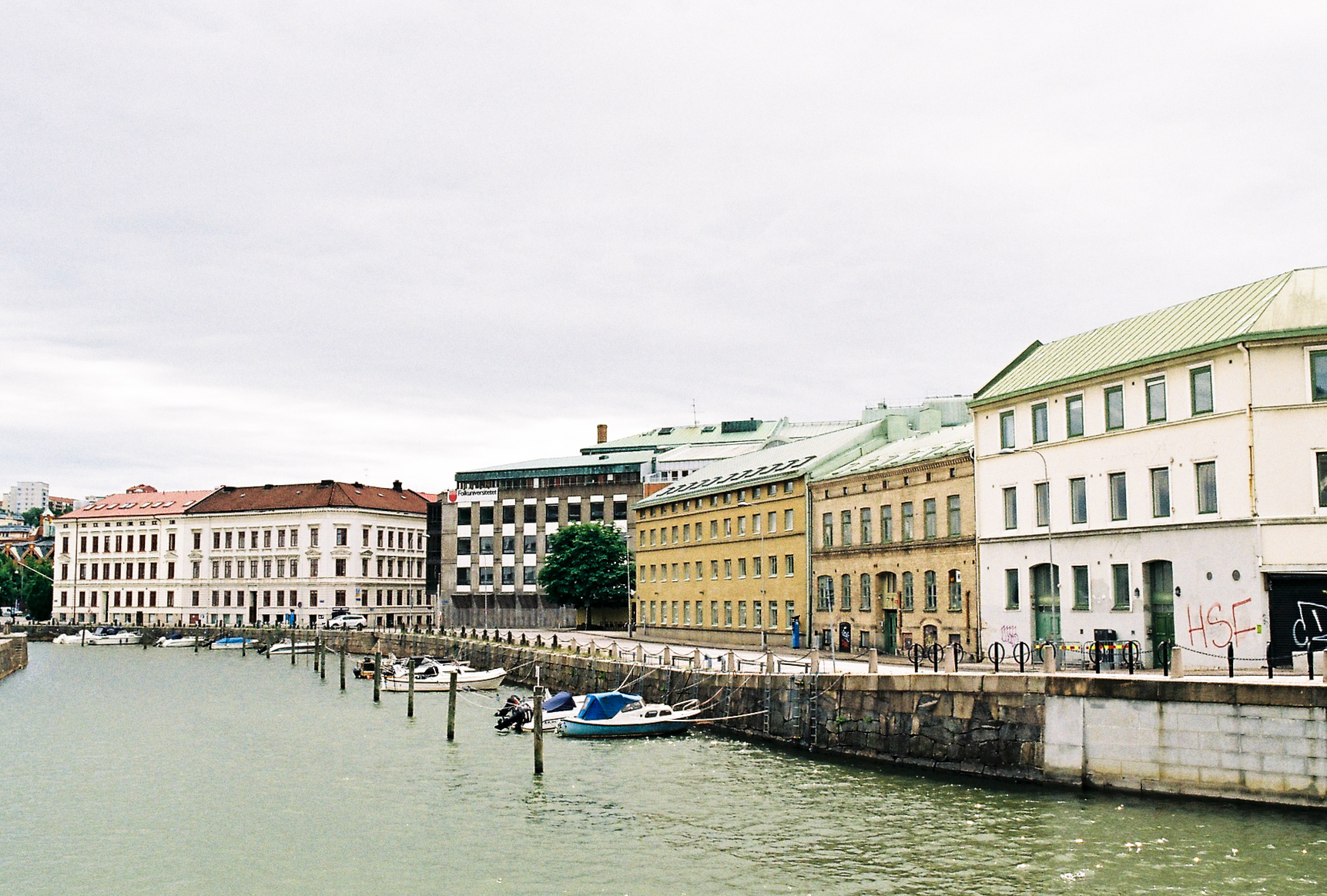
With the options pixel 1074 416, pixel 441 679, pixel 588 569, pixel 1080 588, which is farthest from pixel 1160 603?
pixel 588 569

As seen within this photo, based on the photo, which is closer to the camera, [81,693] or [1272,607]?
[1272,607]

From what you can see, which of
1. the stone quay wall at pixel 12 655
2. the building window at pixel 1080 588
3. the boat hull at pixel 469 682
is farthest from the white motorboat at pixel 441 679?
the building window at pixel 1080 588

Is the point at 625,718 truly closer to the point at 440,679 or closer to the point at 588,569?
the point at 440,679

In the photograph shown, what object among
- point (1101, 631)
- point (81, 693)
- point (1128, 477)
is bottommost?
point (81, 693)

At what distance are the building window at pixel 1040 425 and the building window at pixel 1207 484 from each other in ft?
29.2

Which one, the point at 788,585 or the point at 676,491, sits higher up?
the point at 676,491

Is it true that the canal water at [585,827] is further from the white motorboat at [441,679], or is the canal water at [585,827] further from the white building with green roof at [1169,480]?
the white motorboat at [441,679]

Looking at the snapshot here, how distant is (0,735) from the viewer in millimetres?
57844

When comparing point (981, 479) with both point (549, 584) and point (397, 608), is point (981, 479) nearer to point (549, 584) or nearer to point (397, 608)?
point (549, 584)

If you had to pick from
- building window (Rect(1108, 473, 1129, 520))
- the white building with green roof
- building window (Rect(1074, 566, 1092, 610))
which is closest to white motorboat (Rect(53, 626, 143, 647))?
the white building with green roof

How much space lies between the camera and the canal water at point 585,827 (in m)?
28.7

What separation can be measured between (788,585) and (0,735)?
43106 mm

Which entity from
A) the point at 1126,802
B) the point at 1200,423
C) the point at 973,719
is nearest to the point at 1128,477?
the point at 1200,423

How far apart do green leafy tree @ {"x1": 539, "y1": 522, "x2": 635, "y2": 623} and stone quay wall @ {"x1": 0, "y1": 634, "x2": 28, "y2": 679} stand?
46034mm
